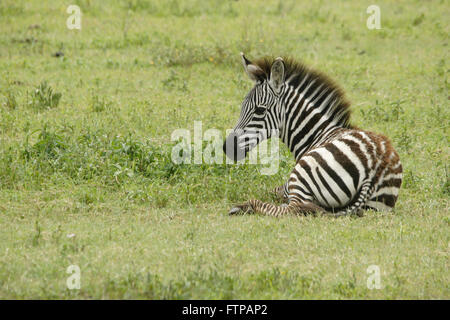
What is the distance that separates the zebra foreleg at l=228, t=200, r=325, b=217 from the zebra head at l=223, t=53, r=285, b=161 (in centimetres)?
71

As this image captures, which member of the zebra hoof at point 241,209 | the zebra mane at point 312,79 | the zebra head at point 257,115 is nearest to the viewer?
the zebra hoof at point 241,209

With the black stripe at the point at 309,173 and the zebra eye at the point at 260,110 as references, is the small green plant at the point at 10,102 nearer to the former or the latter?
the zebra eye at the point at 260,110

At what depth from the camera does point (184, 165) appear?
8.43 metres

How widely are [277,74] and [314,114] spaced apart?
0.66m

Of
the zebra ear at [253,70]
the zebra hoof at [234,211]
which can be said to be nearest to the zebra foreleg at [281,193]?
the zebra hoof at [234,211]

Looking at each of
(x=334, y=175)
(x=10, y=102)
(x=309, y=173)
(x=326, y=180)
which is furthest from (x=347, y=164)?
(x=10, y=102)

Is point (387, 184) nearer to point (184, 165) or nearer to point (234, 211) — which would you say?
point (234, 211)

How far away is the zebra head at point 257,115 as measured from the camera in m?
7.75

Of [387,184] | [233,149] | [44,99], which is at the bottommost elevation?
[387,184]
